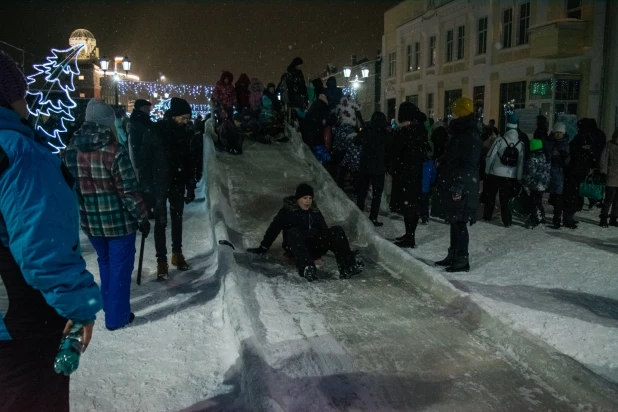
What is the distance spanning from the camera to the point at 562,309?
4.80 metres

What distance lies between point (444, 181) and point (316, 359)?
311cm

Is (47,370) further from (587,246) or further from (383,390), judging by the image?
(587,246)

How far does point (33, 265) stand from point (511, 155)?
25.6 feet

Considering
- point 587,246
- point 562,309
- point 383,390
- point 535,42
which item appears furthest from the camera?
point 535,42

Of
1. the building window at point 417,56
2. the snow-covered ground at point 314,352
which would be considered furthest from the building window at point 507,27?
the snow-covered ground at point 314,352

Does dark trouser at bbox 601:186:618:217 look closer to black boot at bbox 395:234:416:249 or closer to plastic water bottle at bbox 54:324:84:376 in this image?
black boot at bbox 395:234:416:249

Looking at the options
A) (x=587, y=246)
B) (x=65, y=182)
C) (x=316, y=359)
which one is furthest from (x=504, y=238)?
(x=65, y=182)

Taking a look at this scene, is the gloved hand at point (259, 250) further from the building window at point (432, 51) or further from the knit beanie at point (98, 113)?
the building window at point (432, 51)

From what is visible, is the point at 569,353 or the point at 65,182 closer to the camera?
the point at 65,182

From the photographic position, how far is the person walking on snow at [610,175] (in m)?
8.41

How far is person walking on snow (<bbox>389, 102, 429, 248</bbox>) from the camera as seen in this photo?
7.13 metres

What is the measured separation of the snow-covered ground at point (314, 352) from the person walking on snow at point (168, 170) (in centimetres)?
45

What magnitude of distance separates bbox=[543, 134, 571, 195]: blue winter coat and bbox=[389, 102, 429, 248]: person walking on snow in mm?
2574

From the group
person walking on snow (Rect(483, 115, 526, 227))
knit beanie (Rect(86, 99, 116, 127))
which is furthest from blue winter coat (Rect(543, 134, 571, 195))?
knit beanie (Rect(86, 99, 116, 127))
